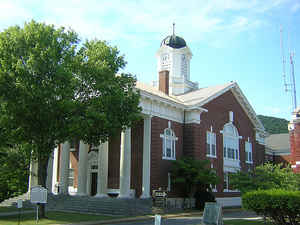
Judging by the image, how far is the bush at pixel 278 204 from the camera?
1727 centimetres

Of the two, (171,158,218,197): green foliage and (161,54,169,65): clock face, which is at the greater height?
(161,54,169,65): clock face

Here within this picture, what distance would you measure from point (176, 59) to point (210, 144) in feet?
39.9

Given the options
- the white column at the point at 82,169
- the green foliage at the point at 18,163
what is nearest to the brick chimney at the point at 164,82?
the white column at the point at 82,169

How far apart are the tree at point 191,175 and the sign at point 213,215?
43.6 ft

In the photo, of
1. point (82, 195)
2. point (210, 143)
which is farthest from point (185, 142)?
point (82, 195)

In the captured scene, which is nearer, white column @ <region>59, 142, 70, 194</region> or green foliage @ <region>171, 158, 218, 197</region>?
green foliage @ <region>171, 158, 218, 197</region>

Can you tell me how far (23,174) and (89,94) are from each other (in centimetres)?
1566

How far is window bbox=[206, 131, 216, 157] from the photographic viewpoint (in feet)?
117

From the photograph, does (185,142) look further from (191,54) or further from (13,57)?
(13,57)

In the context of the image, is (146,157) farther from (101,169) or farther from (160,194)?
(101,169)

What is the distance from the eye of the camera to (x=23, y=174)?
34.0 meters

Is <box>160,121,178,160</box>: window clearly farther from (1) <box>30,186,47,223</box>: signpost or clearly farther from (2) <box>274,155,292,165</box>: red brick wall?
(2) <box>274,155,292,165</box>: red brick wall

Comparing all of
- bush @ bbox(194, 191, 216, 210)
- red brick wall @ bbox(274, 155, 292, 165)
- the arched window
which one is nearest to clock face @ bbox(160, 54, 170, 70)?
the arched window

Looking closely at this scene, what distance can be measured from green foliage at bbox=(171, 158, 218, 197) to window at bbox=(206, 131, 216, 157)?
4.63 m
